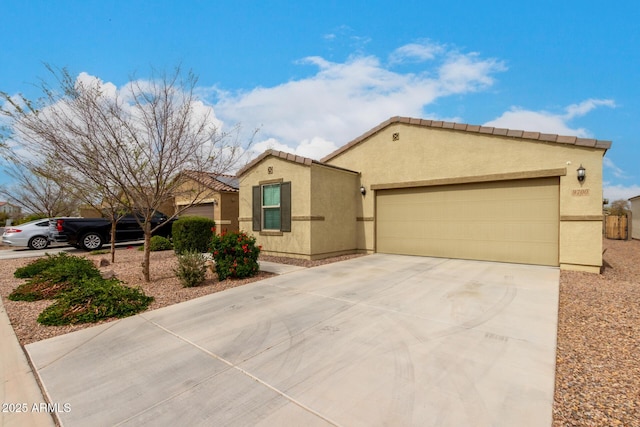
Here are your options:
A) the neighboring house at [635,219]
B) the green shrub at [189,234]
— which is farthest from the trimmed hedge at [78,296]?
the neighboring house at [635,219]

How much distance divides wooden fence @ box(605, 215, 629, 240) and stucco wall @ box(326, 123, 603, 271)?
Result: 53.9 ft

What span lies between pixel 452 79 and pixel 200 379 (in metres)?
10.4

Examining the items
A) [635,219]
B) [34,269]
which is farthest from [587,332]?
[635,219]

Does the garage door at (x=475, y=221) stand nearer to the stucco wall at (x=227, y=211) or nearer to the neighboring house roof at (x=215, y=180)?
the neighboring house roof at (x=215, y=180)

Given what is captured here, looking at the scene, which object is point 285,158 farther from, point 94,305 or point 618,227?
point 618,227

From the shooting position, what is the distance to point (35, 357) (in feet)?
10.4

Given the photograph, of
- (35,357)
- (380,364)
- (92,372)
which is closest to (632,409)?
(380,364)

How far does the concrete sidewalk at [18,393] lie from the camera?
86.8 inches

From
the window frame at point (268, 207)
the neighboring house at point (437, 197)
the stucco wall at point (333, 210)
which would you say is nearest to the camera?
the neighboring house at point (437, 197)

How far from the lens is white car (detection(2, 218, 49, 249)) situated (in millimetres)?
12742

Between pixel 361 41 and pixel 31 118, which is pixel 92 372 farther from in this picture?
pixel 361 41

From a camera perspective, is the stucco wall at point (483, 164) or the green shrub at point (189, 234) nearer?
the stucco wall at point (483, 164)

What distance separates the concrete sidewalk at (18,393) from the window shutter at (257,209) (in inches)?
282

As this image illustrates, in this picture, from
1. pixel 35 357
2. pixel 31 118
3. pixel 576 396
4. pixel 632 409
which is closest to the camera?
pixel 632 409
